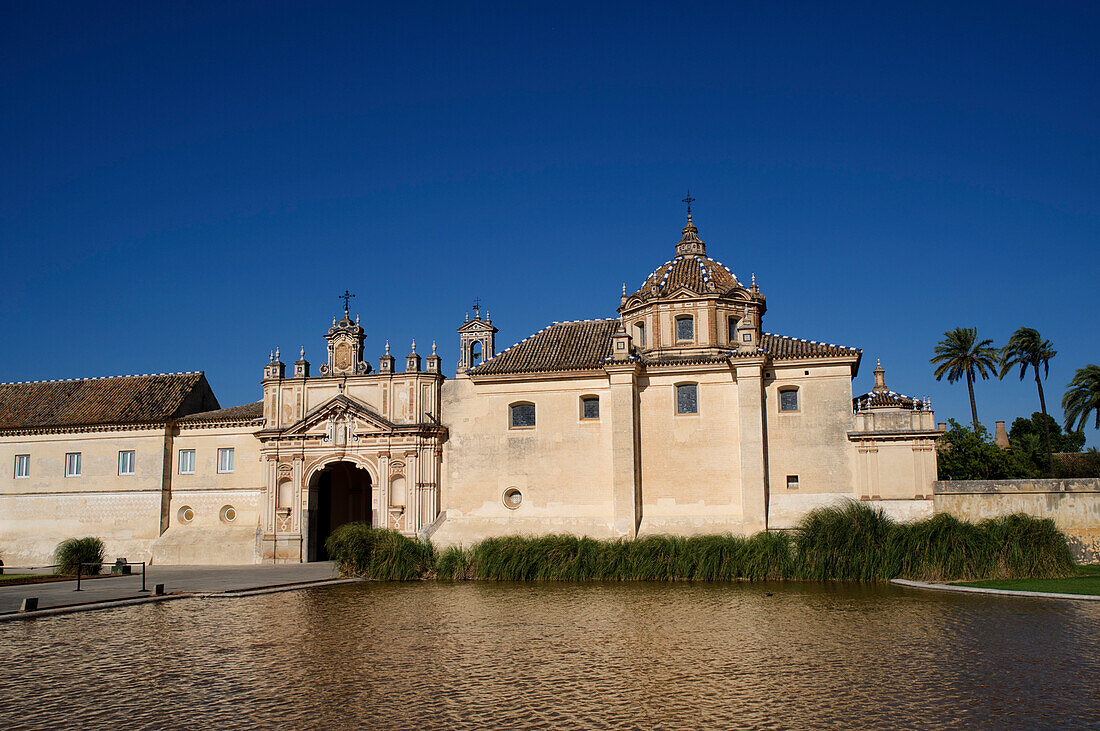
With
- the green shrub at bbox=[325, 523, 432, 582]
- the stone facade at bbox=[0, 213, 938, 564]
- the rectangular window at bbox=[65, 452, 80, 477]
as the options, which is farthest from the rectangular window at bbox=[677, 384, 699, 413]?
the rectangular window at bbox=[65, 452, 80, 477]

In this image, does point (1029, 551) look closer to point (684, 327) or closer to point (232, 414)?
point (684, 327)

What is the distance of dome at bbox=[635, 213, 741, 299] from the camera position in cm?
3531

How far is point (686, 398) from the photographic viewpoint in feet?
112

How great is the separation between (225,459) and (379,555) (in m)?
12.2

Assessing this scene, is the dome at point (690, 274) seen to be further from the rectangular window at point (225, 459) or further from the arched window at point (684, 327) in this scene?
the rectangular window at point (225, 459)

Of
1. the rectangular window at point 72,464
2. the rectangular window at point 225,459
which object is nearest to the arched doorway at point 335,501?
the rectangular window at point 225,459

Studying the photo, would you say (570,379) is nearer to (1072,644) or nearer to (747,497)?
(747,497)

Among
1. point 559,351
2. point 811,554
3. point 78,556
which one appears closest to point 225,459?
point 78,556

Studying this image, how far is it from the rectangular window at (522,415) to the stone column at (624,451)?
3533 millimetres

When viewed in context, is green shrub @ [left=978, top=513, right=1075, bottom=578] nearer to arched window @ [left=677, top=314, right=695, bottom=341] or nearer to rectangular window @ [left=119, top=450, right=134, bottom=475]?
arched window @ [left=677, top=314, right=695, bottom=341]

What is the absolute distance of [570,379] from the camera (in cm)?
3497

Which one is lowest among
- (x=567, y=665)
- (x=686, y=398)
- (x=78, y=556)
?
(x=567, y=665)

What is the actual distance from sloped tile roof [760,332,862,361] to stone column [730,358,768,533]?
1546 millimetres

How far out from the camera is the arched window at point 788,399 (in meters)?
33.2
